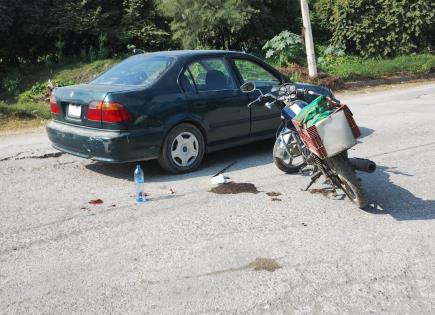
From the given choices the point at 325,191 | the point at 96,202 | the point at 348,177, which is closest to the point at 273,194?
the point at 325,191

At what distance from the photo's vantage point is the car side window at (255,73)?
7.60 meters

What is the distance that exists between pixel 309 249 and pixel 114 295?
5.46 feet

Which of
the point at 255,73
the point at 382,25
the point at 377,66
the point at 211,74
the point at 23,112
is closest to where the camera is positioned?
the point at 211,74

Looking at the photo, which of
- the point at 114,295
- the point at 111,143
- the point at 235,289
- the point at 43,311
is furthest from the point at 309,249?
the point at 111,143

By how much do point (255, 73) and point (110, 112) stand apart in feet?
8.24

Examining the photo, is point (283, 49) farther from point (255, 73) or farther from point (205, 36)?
point (255, 73)

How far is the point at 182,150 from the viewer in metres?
6.82

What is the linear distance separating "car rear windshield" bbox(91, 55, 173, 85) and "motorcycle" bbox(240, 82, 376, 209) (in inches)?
56.1

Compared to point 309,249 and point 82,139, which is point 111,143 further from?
point 309,249

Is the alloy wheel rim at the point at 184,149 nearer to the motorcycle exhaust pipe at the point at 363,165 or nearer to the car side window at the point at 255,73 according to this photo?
the car side window at the point at 255,73

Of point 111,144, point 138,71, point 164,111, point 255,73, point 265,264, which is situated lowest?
point 265,264

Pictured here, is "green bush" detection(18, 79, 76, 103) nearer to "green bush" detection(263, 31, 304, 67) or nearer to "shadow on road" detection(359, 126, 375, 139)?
"green bush" detection(263, 31, 304, 67)

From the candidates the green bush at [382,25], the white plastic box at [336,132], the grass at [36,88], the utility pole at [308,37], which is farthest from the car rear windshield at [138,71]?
the green bush at [382,25]

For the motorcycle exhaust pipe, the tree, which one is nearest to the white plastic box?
the motorcycle exhaust pipe
